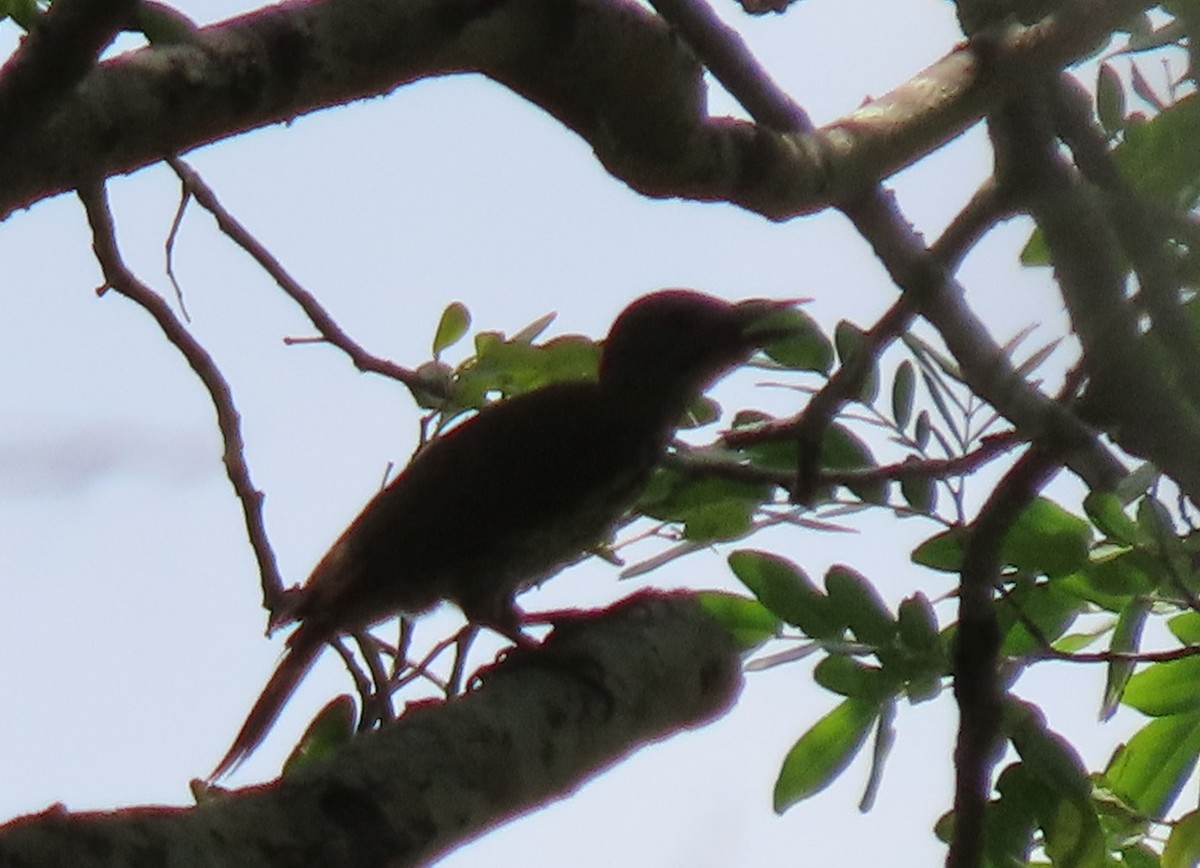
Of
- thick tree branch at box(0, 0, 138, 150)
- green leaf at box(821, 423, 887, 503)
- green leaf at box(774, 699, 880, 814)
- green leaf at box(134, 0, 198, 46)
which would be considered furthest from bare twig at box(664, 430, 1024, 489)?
thick tree branch at box(0, 0, 138, 150)

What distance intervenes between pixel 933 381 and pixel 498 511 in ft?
3.98

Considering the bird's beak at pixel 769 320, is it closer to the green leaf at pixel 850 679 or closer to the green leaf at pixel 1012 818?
the green leaf at pixel 850 679

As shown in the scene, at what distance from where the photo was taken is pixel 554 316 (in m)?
A: 3.59

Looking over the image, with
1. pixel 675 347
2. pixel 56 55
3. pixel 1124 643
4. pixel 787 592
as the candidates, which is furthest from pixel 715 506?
pixel 56 55

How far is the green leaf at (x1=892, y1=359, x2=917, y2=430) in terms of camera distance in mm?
3031

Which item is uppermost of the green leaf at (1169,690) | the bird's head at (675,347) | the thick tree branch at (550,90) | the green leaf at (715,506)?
the bird's head at (675,347)

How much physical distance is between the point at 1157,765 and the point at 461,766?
1557mm

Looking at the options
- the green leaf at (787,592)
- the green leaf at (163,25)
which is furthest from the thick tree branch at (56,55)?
the green leaf at (787,592)

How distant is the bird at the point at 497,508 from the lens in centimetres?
349

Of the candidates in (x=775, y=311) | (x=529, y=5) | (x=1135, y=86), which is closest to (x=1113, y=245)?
(x=1135, y=86)

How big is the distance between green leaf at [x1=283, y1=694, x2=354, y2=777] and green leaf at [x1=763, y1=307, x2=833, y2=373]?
1.08m

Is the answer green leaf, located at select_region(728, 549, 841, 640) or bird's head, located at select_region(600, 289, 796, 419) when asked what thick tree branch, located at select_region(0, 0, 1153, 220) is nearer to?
green leaf, located at select_region(728, 549, 841, 640)

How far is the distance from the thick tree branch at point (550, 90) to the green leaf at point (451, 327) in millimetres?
1003

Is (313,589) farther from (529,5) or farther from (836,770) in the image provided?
(529,5)
